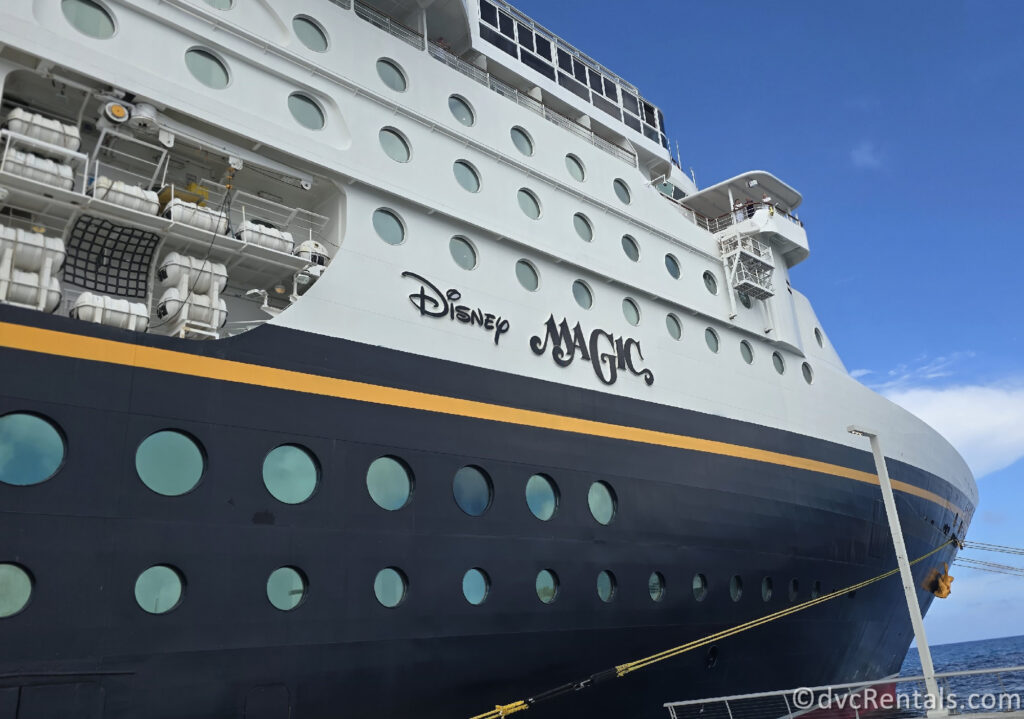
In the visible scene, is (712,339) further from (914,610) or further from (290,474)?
(290,474)

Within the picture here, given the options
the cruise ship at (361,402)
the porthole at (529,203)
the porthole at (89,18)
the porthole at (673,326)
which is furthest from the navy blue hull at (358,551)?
the porthole at (89,18)

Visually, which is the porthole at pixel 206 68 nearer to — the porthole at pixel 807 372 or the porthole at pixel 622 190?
the porthole at pixel 622 190

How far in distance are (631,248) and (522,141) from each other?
8.29 feet

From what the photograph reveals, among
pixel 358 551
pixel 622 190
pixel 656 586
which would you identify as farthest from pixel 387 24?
pixel 656 586

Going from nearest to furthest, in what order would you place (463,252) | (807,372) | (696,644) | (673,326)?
(463,252), (696,644), (673,326), (807,372)

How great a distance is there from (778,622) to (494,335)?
21.4 feet

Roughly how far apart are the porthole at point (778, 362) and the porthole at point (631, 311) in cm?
376

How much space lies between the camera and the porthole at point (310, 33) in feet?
33.8

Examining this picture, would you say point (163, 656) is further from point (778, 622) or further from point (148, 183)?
point (778, 622)

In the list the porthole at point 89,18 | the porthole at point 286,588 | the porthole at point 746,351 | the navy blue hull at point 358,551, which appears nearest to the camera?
the navy blue hull at point 358,551

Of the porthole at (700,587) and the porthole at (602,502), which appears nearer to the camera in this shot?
the porthole at (602,502)

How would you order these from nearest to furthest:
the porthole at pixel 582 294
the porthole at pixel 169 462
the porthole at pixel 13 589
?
1. the porthole at pixel 13 589
2. the porthole at pixel 169 462
3. the porthole at pixel 582 294

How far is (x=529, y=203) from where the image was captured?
12.1 metres

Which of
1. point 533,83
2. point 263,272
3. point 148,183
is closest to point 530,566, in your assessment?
point 263,272
